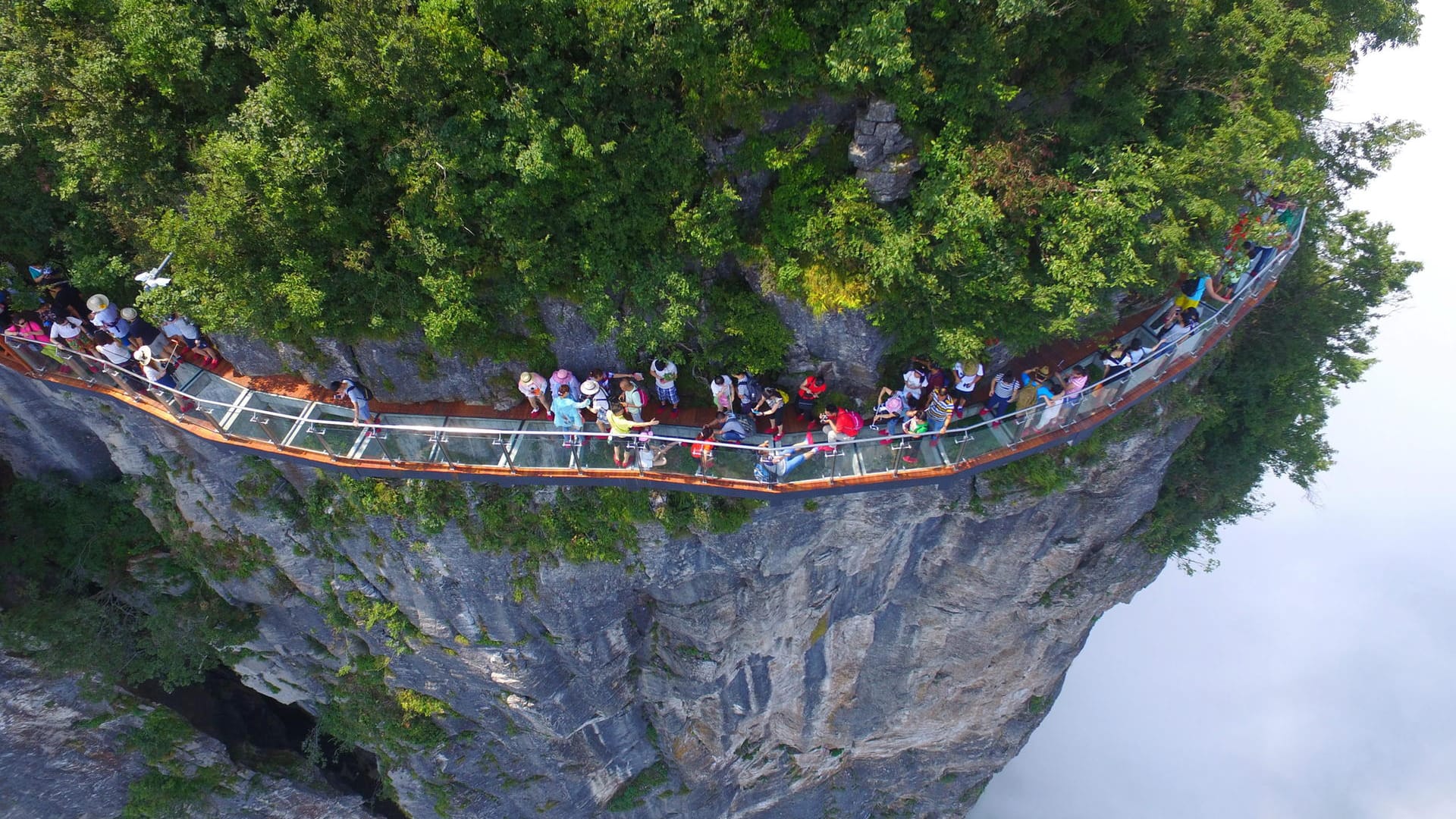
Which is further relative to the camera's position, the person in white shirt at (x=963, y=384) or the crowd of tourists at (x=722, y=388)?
the crowd of tourists at (x=722, y=388)

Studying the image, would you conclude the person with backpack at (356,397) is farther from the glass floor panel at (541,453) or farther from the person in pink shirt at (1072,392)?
the person in pink shirt at (1072,392)

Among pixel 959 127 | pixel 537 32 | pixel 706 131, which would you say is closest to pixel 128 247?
pixel 537 32

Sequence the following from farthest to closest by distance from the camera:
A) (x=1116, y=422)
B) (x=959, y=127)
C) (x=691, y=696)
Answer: (x=691, y=696) < (x=1116, y=422) < (x=959, y=127)

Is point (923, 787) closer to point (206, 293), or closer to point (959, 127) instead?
point (959, 127)

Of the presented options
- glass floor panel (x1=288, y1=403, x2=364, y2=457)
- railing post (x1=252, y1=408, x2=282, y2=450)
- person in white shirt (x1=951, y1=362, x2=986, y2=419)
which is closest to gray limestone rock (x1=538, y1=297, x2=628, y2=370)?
glass floor panel (x1=288, y1=403, x2=364, y2=457)

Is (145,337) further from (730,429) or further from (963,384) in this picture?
(963,384)

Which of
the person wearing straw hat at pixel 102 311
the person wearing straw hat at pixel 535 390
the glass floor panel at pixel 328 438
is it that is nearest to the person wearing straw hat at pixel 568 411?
the person wearing straw hat at pixel 535 390

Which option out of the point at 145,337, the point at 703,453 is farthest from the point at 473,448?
the point at 145,337
